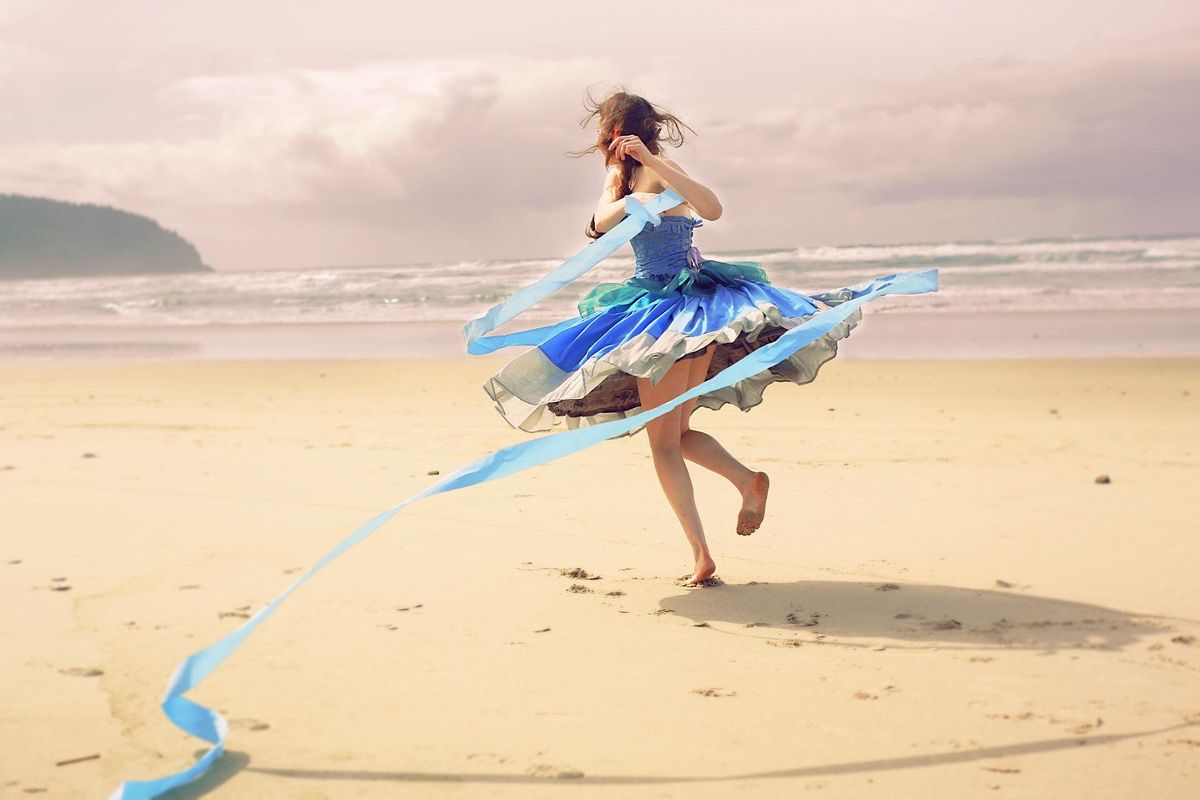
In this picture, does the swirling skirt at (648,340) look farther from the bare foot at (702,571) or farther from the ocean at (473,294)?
the ocean at (473,294)

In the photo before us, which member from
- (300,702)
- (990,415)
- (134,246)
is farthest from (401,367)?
(134,246)

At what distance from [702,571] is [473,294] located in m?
22.6

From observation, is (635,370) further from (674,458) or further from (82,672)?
(82,672)

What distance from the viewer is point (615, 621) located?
153 inches

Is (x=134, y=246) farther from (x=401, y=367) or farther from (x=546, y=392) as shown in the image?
(x=546, y=392)

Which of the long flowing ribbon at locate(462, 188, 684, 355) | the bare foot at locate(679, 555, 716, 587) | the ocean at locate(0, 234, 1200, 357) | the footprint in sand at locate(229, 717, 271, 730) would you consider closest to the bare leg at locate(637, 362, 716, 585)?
the bare foot at locate(679, 555, 716, 587)

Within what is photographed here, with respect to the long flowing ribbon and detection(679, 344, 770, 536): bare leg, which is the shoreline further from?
the long flowing ribbon

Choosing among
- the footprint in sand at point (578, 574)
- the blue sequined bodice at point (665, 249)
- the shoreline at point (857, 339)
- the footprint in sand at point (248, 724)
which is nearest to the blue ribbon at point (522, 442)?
the footprint in sand at point (248, 724)

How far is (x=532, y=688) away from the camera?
3.21m

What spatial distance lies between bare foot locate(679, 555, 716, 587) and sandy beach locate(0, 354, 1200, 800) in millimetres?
122

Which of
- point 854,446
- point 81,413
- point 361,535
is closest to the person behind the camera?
point 361,535

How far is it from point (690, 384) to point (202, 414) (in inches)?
283

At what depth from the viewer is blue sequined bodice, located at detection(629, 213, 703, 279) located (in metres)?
4.23

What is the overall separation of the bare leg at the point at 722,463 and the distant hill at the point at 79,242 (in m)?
95.6
